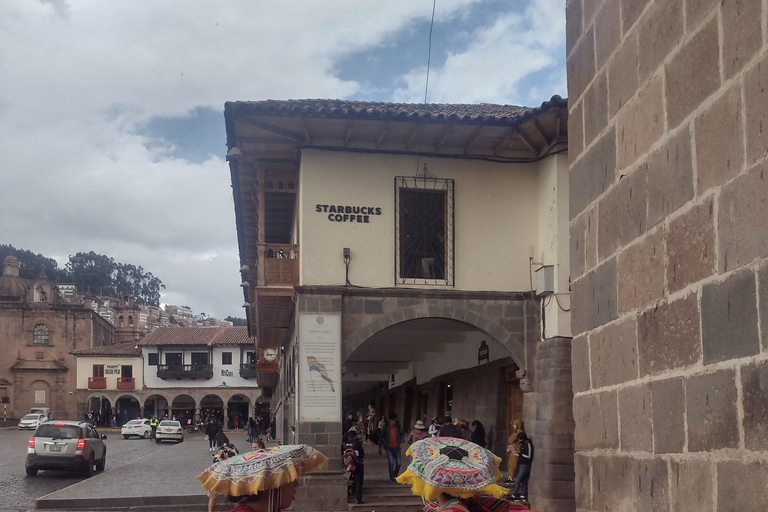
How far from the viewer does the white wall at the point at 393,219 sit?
47.6 ft

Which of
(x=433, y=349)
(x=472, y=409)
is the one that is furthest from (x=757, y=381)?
(x=433, y=349)

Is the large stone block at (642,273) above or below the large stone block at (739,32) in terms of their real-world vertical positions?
below

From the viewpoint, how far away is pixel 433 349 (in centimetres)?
2261

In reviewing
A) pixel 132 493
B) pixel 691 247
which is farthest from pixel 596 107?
pixel 132 493

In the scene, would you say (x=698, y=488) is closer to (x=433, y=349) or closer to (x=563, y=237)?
(x=563, y=237)

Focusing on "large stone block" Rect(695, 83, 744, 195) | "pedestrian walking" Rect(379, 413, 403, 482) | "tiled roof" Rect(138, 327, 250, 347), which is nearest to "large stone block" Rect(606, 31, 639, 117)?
"large stone block" Rect(695, 83, 744, 195)

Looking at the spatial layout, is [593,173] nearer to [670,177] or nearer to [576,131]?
[576,131]

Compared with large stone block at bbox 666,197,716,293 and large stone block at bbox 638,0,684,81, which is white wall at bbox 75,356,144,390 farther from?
large stone block at bbox 666,197,716,293

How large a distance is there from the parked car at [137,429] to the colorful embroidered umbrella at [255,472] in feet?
157

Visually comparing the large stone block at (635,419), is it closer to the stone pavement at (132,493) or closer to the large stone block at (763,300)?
the large stone block at (763,300)

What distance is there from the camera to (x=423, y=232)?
14.9m

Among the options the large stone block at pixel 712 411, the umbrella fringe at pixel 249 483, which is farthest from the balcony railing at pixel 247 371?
the large stone block at pixel 712 411

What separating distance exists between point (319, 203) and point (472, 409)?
23.6 feet

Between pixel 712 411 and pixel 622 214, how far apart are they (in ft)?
3.27
